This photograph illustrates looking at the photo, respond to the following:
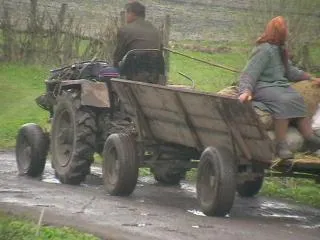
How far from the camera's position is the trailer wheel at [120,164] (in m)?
12.1

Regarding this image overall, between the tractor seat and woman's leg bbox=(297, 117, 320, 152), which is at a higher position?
the tractor seat

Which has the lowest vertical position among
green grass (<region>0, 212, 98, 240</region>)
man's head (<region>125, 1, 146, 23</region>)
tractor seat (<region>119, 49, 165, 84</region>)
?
green grass (<region>0, 212, 98, 240</region>)

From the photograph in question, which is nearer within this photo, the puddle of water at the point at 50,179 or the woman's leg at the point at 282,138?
the woman's leg at the point at 282,138

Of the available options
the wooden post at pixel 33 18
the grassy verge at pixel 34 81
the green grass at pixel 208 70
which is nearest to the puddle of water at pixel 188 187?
the grassy verge at pixel 34 81

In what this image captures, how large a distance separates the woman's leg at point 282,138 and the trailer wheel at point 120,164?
7.31 feet

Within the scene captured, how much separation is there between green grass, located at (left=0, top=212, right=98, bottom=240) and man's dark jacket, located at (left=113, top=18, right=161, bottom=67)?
4383 mm

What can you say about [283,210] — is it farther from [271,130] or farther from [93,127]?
[93,127]

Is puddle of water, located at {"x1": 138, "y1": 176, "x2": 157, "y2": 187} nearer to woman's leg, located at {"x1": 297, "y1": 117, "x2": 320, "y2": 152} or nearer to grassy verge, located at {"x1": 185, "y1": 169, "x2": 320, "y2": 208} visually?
grassy verge, located at {"x1": 185, "y1": 169, "x2": 320, "y2": 208}

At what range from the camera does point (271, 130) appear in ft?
34.6

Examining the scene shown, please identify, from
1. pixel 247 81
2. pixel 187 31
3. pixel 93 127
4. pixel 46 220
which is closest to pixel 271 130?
pixel 247 81

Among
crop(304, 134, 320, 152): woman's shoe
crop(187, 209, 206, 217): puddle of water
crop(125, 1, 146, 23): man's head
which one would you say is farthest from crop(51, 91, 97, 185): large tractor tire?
crop(304, 134, 320, 152): woman's shoe

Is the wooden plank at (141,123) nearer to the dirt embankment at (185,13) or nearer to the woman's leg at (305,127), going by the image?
the woman's leg at (305,127)

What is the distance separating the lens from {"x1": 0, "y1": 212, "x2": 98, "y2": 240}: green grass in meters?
8.38

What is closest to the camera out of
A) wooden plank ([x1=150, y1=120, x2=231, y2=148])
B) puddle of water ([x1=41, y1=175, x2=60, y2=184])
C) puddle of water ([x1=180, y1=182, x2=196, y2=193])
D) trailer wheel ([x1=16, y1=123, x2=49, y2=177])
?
wooden plank ([x1=150, y1=120, x2=231, y2=148])
